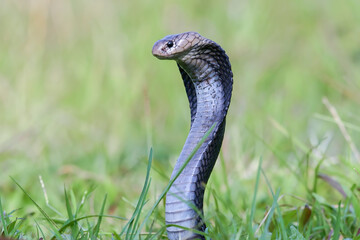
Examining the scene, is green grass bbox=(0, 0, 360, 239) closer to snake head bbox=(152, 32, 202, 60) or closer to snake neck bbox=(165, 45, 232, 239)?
snake neck bbox=(165, 45, 232, 239)

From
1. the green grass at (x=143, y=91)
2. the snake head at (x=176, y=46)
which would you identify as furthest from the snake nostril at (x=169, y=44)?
the green grass at (x=143, y=91)

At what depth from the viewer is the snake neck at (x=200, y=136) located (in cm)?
214

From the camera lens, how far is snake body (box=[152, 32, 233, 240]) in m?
2.13

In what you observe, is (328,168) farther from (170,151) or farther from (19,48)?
(19,48)

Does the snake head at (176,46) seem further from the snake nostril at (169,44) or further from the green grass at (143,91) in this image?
the green grass at (143,91)

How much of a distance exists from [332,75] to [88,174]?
3.74 metres

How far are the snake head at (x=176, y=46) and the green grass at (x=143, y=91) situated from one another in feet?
5.05

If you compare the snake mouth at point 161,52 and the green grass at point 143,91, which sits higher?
the snake mouth at point 161,52

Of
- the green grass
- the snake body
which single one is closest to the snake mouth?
the snake body

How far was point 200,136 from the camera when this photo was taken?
7.33ft

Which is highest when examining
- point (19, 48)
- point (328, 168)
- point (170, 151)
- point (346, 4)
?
point (346, 4)

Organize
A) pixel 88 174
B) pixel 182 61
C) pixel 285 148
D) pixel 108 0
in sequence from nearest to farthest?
pixel 182 61 < pixel 88 174 < pixel 285 148 < pixel 108 0

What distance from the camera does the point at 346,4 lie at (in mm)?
8062

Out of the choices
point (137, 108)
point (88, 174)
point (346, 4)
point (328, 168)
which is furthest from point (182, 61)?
point (346, 4)
